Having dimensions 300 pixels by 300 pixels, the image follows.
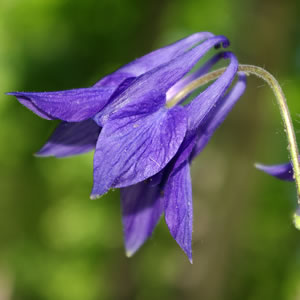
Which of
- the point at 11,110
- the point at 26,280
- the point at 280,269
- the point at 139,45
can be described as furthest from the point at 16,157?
the point at 280,269

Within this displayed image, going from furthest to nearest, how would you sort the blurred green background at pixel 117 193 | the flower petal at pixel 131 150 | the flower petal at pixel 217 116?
the blurred green background at pixel 117 193 < the flower petal at pixel 217 116 < the flower petal at pixel 131 150

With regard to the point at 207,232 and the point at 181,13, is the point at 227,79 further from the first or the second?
the point at 181,13

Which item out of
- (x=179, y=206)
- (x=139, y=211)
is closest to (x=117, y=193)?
(x=139, y=211)

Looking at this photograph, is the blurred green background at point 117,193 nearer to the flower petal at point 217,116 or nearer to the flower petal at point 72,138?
the flower petal at point 217,116

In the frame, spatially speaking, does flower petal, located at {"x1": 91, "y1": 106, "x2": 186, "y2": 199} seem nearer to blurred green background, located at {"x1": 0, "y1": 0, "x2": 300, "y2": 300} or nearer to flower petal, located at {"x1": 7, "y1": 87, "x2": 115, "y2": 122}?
flower petal, located at {"x1": 7, "y1": 87, "x2": 115, "y2": 122}

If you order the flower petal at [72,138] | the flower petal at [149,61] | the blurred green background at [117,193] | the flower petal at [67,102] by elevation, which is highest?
the flower petal at [149,61]

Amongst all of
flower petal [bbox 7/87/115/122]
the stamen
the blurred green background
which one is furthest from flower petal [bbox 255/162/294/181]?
the blurred green background

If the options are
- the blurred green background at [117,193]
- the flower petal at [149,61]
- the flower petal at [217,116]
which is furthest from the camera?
the blurred green background at [117,193]

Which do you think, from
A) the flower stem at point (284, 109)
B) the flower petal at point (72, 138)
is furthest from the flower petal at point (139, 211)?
the flower stem at point (284, 109)
